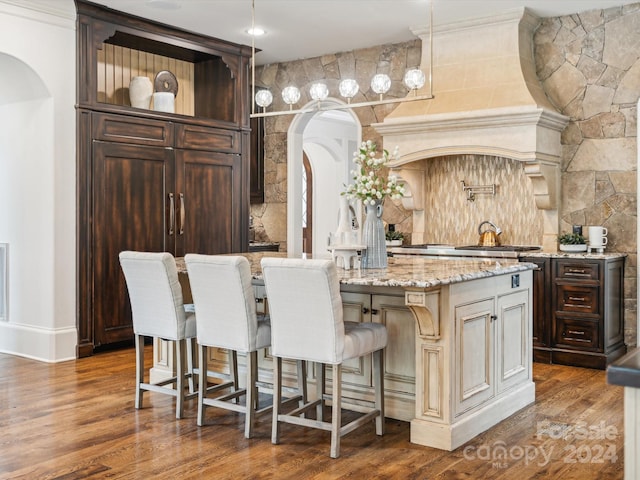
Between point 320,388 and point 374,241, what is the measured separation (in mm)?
879

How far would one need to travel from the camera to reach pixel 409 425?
3891mm

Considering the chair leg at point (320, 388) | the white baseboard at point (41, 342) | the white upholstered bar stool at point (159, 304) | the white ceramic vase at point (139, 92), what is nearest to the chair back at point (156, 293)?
the white upholstered bar stool at point (159, 304)

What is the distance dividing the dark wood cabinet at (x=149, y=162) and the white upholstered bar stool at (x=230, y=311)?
238 centimetres

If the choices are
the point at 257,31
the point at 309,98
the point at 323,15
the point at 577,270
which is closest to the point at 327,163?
the point at 309,98

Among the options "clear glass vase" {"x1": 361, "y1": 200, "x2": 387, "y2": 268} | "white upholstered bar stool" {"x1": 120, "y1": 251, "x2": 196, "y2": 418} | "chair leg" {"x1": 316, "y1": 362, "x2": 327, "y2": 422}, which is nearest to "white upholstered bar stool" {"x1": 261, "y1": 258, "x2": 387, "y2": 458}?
"chair leg" {"x1": 316, "y1": 362, "x2": 327, "y2": 422}

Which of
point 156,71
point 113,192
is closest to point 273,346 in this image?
point 113,192

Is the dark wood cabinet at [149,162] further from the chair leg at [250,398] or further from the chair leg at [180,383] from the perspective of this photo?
the chair leg at [250,398]

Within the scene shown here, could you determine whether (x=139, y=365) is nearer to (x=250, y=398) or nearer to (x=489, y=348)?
(x=250, y=398)

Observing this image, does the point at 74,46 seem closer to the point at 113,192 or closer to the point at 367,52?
the point at 113,192

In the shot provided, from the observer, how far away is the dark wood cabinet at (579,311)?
536 cm

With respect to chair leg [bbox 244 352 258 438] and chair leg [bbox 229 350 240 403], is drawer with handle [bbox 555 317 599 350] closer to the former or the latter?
chair leg [bbox 229 350 240 403]

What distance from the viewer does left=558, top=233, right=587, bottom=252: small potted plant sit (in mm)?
5652

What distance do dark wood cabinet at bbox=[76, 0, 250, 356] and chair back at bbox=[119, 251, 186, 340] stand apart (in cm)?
191

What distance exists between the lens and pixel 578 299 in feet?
17.9
